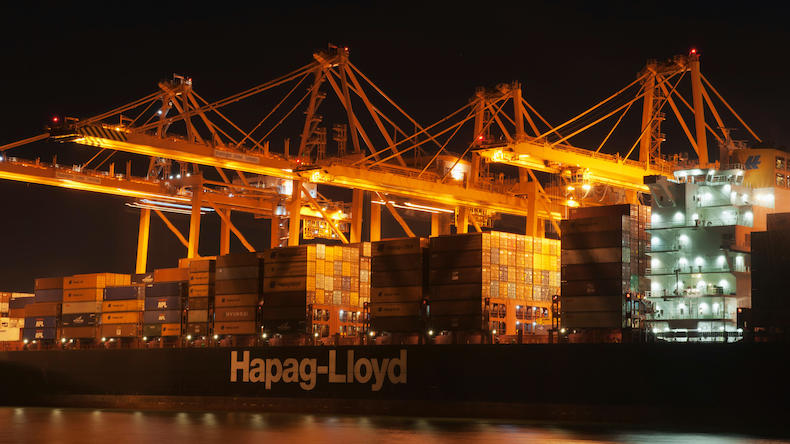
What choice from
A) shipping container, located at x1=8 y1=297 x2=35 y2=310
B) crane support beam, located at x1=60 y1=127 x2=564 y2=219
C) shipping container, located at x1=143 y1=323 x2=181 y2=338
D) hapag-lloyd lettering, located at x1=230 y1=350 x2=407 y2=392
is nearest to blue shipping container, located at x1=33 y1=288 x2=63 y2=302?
shipping container, located at x1=8 y1=297 x2=35 y2=310

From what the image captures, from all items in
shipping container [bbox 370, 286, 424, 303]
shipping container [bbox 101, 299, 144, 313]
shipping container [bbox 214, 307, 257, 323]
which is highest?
shipping container [bbox 370, 286, 424, 303]

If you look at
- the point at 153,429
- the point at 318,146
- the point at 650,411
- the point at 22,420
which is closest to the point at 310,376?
the point at 153,429

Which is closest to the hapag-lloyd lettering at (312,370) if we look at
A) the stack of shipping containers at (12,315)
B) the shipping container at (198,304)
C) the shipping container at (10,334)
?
the shipping container at (198,304)

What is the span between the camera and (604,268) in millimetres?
32625

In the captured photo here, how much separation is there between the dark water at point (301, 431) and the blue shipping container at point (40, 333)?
9552mm

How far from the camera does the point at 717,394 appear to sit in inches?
1188

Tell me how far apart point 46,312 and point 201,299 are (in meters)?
9.98

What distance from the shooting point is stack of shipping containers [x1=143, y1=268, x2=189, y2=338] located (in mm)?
43588

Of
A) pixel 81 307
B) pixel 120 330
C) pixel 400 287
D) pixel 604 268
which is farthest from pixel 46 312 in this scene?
pixel 604 268

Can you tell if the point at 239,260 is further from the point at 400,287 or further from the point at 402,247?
the point at 400,287

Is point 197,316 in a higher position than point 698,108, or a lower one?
lower

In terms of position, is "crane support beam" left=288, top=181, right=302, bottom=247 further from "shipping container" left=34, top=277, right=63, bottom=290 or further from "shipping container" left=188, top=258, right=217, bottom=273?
"shipping container" left=34, top=277, right=63, bottom=290

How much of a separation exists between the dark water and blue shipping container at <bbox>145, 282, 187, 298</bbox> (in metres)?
7.16

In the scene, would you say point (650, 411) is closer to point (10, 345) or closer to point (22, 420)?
point (22, 420)
